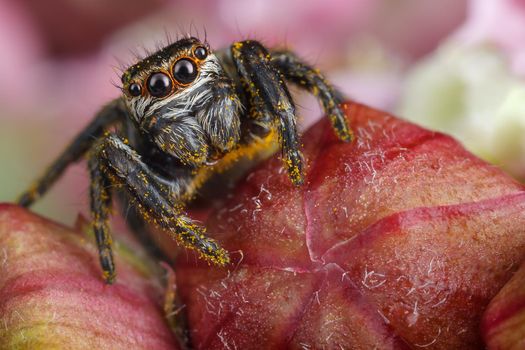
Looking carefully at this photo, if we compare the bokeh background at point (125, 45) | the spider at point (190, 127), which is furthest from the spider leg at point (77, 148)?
the bokeh background at point (125, 45)

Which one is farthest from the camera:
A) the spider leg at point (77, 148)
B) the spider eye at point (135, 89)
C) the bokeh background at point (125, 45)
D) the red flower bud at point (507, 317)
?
the bokeh background at point (125, 45)

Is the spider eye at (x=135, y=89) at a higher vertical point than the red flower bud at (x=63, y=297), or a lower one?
higher

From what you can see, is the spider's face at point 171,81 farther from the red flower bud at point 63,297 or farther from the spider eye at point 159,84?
the red flower bud at point 63,297

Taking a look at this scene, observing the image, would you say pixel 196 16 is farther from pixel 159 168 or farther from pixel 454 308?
pixel 454 308

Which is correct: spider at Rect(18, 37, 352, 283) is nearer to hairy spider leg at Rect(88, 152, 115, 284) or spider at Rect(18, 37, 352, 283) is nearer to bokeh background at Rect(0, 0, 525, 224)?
hairy spider leg at Rect(88, 152, 115, 284)

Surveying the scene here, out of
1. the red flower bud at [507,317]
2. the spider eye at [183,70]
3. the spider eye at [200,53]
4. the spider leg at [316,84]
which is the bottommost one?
the red flower bud at [507,317]

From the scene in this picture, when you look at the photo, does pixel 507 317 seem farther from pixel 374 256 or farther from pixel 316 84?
pixel 316 84

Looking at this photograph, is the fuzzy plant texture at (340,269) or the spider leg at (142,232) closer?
the fuzzy plant texture at (340,269)

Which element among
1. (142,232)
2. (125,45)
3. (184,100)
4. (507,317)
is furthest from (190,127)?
(125,45)

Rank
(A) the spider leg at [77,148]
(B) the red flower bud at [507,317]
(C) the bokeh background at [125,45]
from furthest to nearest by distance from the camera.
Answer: (C) the bokeh background at [125,45] → (A) the spider leg at [77,148] → (B) the red flower bud at [507,317]
